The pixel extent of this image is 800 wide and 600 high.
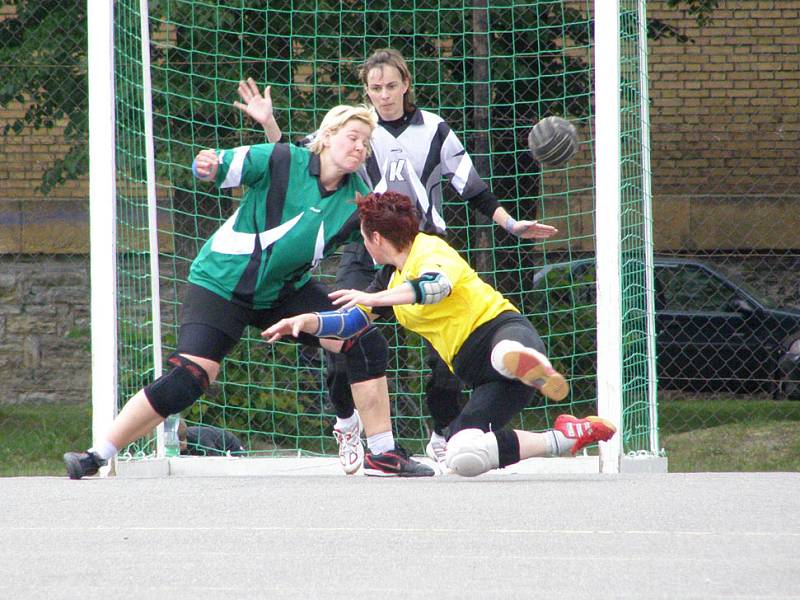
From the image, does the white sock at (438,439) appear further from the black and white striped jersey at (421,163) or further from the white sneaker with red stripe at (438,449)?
the black and white striped jersey at (421,163)

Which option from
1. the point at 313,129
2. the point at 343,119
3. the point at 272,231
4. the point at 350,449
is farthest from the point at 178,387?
the point at 313,129

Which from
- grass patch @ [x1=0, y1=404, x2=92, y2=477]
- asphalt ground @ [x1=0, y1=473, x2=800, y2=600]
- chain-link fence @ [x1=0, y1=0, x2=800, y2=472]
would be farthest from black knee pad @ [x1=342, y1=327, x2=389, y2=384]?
chain-link fence @ [x1=0, y1=0, x2=800, y2=472]

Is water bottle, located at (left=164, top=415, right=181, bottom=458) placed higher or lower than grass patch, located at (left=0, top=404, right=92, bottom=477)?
higher

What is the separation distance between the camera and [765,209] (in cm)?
1309

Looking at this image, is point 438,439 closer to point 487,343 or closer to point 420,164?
point 487,343

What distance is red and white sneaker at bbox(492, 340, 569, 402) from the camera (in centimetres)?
562

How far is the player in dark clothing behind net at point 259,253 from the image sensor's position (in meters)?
6.14

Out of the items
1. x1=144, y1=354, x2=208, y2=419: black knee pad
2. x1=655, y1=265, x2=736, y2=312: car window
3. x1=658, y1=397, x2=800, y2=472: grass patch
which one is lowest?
x1=658, y1=397, x2=800, y2=472: grass patch

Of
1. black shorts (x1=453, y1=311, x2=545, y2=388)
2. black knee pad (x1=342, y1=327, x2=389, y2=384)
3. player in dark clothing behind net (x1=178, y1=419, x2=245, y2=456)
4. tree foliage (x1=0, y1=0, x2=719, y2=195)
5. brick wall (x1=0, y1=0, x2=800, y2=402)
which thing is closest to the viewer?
black shorts (x1=453, y1=311, x2=545, y2=388)

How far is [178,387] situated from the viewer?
6.11 m

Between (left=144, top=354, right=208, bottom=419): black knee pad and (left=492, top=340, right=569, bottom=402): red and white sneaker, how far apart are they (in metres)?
1.34

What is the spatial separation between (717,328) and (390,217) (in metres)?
7.23

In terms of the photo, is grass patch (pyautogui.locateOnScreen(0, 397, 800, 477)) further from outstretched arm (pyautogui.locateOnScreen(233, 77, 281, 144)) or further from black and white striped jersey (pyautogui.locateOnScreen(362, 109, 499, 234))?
outstretched arm (pyautogui.locateOnScreen(233, 77, 281, 144))

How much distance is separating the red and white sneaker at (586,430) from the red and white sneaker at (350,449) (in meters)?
1.15
